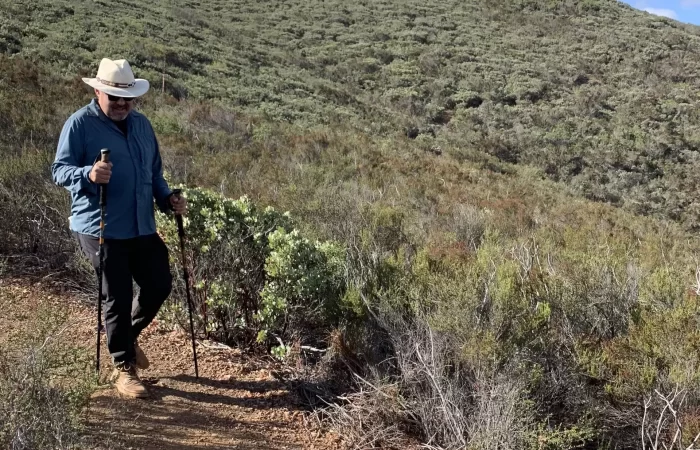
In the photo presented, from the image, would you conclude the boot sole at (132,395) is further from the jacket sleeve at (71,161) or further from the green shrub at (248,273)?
the jacket sleeve at (71,161)

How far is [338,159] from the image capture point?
13.0 m

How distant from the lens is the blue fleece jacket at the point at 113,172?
2.86 metres

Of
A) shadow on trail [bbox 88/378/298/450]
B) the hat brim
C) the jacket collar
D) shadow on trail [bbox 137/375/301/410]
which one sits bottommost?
shadow on trail [bbox 137/375/301/410]

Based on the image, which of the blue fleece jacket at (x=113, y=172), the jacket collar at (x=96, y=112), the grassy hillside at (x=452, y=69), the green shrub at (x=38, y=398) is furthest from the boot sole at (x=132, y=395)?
the grassy hillside at (x=452, y=69)

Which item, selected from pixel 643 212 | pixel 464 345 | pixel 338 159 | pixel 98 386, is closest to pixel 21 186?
pixel 98 386

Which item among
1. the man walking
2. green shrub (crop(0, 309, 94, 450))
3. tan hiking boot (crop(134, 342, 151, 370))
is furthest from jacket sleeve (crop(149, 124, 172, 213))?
green shrub (crop(0, 309, 94, 450))

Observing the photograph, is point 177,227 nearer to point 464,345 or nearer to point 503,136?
point 464,345

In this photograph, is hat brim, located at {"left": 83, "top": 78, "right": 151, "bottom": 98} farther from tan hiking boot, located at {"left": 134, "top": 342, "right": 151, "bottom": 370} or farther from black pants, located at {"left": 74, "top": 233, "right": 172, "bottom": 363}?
tan hiking boot, located at {"left": 134, "top": 342, "right": 151, "bottom": 370}

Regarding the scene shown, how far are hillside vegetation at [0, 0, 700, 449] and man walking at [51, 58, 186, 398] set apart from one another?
0.57 m

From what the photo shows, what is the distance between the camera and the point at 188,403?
313 centimetres

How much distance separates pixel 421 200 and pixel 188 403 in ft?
27.1

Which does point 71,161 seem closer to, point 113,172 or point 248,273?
point 113,172

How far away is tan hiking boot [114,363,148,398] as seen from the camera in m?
3.02

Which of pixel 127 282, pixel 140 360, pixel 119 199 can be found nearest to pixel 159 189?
pixel 119 199
